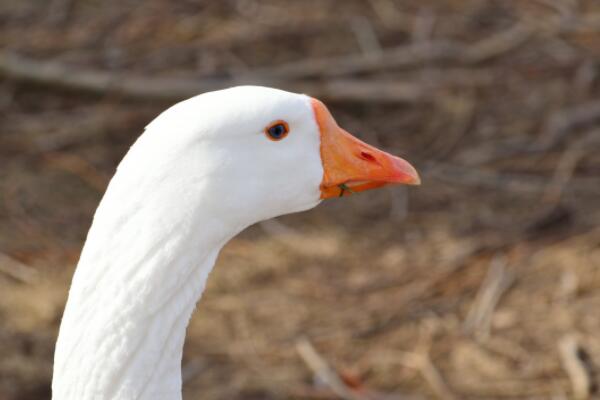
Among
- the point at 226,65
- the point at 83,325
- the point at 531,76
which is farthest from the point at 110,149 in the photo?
the point at 83,325

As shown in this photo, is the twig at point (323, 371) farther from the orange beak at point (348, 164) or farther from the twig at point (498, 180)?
the orange beak at point (348, 164)

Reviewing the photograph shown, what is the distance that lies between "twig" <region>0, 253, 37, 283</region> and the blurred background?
0.01 m

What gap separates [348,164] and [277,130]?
0.30 meters

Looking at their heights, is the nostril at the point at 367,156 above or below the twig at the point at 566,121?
above

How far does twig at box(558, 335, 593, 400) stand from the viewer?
15.1ft

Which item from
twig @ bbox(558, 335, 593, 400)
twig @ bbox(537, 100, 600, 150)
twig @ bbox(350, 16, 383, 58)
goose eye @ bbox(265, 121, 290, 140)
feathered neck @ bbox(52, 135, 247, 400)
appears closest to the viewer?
feathered neck @ bbox(52, 135, 247, 400)

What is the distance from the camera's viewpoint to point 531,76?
23.5ft

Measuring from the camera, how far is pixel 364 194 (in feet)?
20.4

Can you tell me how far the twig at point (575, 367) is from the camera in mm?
4602

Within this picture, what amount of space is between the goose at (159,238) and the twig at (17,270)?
296 centimetres

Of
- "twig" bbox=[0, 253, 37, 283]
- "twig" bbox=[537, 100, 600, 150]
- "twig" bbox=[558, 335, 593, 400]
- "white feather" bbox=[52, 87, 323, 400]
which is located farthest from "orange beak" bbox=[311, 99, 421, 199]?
"twig" bbox=[537, 100, 600, 150]

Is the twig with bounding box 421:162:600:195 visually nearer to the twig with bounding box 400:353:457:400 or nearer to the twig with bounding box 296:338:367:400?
the twig with bounding box 400:353:457:400

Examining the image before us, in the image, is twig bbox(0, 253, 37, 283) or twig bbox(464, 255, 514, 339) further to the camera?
twig bbox(0, 253, 37, 283)

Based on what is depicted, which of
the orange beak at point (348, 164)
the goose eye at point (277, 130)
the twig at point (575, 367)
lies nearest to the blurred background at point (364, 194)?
the twig at point (575, 367)
